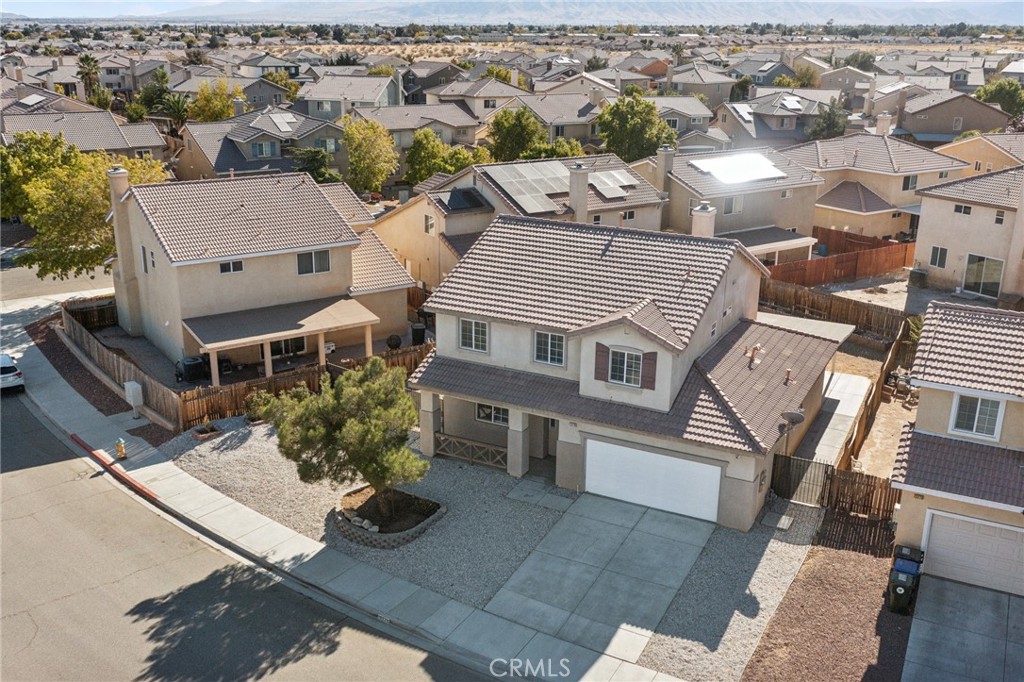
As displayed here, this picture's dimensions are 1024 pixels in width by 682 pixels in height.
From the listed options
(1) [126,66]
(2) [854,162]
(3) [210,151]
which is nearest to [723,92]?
(2) [854,162]

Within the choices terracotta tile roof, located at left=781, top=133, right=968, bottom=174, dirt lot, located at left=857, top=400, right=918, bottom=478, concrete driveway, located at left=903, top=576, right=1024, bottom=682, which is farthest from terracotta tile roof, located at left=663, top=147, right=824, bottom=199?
concrete driveway, located at left=903, top=576, right=1024, bottom=682

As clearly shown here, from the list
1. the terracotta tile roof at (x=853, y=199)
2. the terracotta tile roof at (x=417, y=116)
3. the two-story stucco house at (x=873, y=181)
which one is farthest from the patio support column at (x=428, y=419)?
the terracotta tile roof at (x=417, y=116)

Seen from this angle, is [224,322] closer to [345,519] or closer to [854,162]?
[345,519]

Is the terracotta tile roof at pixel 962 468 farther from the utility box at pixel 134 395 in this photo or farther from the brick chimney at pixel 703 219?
the utility box at pixel 134 395

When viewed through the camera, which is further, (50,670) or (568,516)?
(568,516)

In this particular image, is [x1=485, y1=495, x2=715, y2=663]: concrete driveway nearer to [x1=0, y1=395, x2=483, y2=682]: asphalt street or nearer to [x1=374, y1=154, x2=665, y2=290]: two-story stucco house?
[x1=0, y1=395, x2=483, y2=682]: asphalt street

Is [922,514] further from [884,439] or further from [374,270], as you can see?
[374,270]
